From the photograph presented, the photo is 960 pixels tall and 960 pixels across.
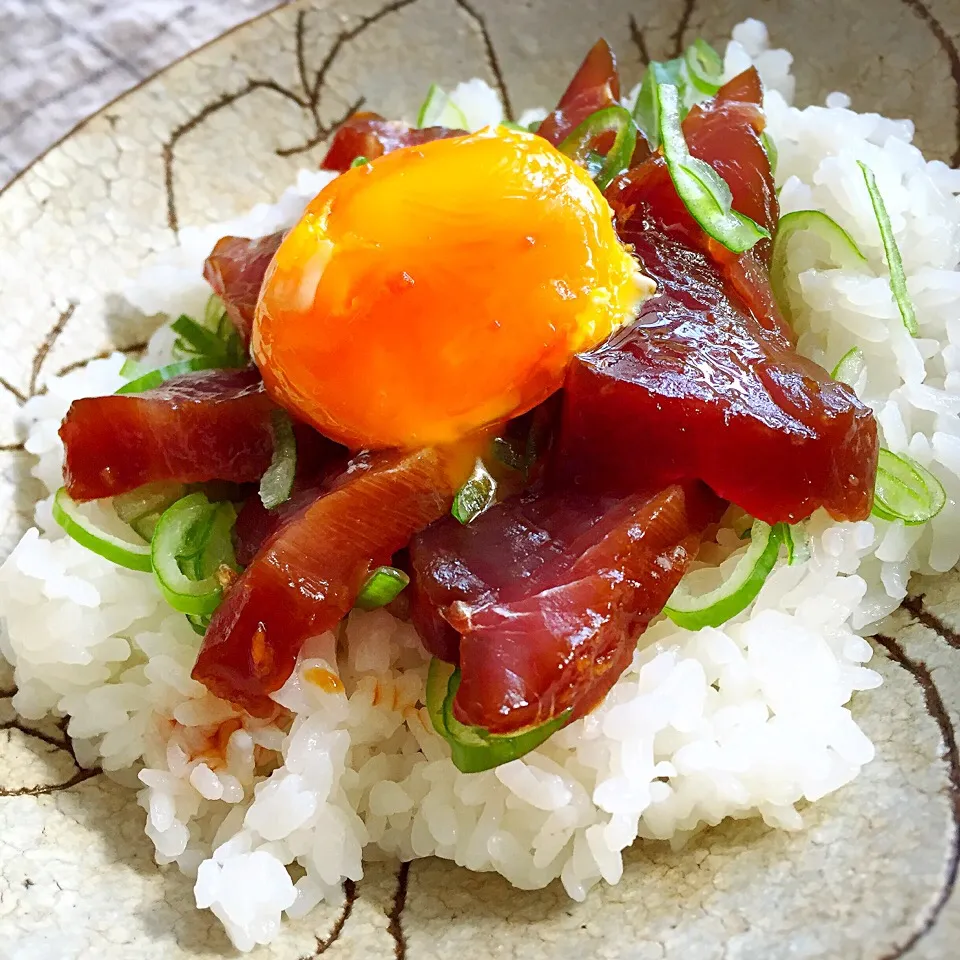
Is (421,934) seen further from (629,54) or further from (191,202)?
(629,54)

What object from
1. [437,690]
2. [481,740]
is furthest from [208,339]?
[481,740]

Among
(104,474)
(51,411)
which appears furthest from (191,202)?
(104,474)

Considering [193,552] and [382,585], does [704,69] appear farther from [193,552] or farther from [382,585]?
[193,552]

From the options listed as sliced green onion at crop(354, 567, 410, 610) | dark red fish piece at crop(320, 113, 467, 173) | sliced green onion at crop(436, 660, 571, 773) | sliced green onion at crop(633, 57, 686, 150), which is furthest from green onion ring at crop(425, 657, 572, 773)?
sliced green onion at crop(633, 57, 686, 150)

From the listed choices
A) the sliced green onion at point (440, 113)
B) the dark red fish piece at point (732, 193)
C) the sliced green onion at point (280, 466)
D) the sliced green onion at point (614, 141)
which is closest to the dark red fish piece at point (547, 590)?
the sliced green onion at point (280, 466)

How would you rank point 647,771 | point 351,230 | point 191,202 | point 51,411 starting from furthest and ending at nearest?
point 191,202 → point 51,411 → point 351,230 → point 647,771

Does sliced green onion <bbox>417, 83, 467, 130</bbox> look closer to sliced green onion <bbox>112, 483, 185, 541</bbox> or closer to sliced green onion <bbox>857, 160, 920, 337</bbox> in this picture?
sliced green onion <bbox>857, 160, 920, 337</bbox>

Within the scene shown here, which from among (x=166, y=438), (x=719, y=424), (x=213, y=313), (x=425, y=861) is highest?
(x=719, y=424)

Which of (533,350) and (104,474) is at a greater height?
(533,350)
